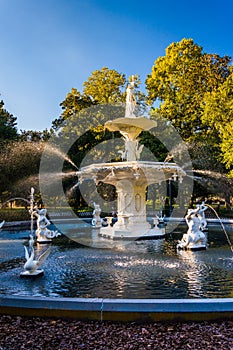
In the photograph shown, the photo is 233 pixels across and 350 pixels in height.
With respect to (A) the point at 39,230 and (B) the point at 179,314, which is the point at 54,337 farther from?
(A) the point at 39,230

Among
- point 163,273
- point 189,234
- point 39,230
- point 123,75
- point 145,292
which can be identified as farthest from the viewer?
point 123,75

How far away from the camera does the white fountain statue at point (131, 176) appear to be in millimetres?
15994

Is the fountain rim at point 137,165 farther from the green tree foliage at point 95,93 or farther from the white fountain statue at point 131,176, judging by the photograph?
the green tree foliage at point 95,93

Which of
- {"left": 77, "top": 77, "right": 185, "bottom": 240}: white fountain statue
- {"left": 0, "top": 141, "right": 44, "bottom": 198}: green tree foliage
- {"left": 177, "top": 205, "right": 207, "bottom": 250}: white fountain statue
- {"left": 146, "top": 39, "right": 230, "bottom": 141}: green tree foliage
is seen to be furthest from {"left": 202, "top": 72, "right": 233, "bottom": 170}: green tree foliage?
{"left": 177, "top": 205, "right": 207, "bottom": 250}: white fountain statue

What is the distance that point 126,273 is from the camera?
8656 mm

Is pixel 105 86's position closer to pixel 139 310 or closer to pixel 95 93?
pixel 95 93

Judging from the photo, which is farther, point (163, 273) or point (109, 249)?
point (109, 249)

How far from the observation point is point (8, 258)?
1119cm

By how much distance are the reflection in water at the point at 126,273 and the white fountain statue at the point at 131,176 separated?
3.69 metres

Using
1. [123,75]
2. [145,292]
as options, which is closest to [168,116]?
[123,75]

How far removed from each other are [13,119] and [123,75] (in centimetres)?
1442

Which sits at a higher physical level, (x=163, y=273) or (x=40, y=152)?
(x=40, y=152)

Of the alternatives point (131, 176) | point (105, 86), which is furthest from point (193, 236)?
point (105, 86)

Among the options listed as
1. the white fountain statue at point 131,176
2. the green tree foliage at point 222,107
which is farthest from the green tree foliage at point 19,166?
the green tree foliage at point 222,107
